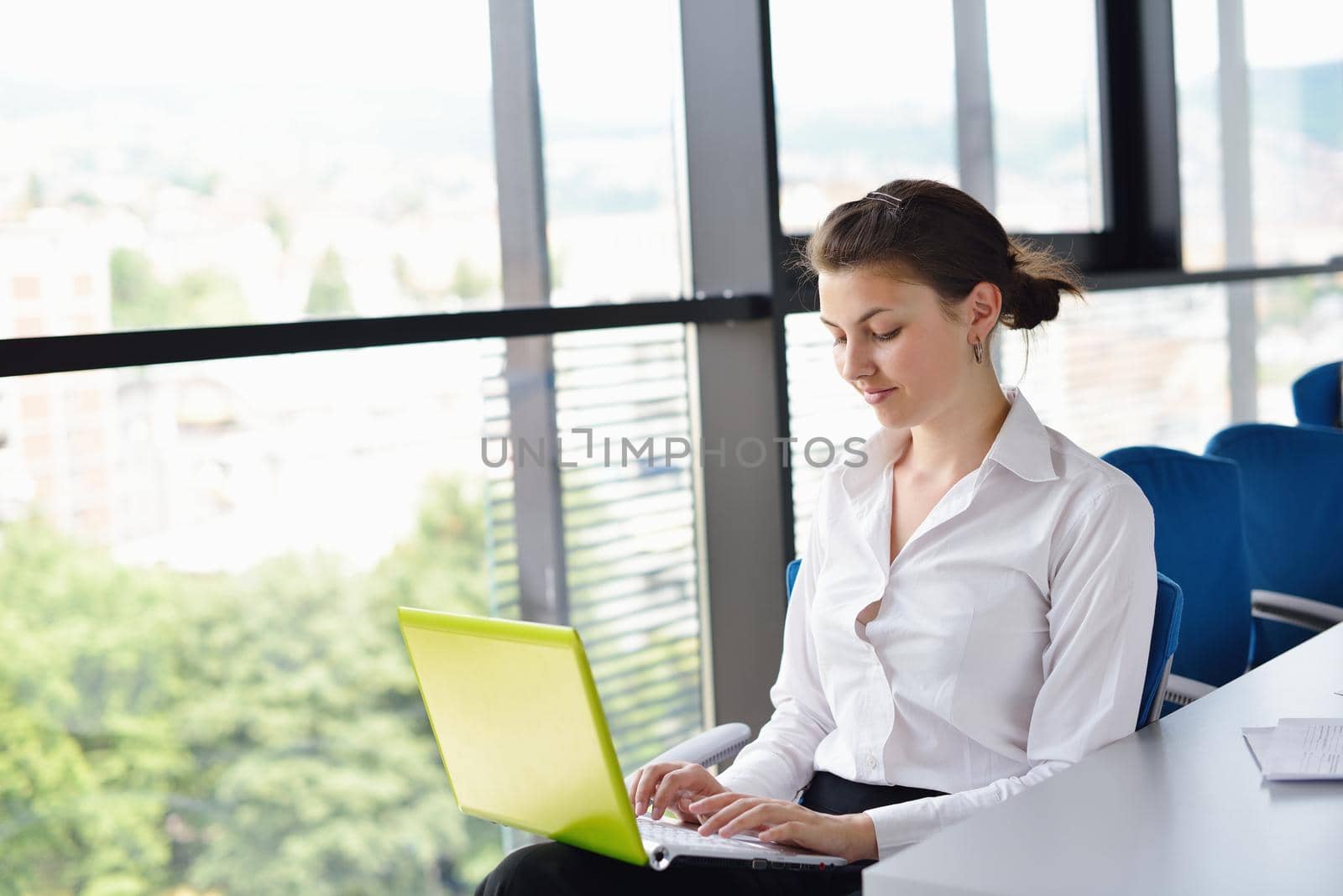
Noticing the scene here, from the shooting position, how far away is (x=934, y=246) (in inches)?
74.3

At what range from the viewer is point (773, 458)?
279 cm

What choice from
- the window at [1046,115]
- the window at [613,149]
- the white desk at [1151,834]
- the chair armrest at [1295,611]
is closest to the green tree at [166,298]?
the window at [613,149]

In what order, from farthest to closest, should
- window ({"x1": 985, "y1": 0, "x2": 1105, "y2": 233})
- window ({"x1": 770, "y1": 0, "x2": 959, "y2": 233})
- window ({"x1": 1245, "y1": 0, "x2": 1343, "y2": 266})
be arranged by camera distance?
window ({"x1": 1245, "y1": 0, "x2": 1343, "y2": 266})
window ({"x1": 985, "y1": 0, "x2": 1105, "y2": 233})
window ({"x1": 770, "y1": 0, "x2": 959, "y2": 233})

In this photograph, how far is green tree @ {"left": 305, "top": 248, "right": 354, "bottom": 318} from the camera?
8.01 feet

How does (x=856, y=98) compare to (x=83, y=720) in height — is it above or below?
above

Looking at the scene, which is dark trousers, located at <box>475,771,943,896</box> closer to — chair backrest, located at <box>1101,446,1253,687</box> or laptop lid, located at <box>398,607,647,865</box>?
laptop lid, located at <box>398,607,647,865</box>

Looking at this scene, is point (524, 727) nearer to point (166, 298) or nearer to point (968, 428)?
point (968, 428)

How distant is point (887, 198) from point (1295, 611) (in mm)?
1537

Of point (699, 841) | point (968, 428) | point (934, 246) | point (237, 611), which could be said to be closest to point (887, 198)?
point (934, 246)

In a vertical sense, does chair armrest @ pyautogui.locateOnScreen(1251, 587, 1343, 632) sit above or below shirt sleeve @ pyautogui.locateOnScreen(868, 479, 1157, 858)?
below

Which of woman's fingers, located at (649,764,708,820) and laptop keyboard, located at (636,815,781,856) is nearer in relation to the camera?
laptop keyboard, located at (636,815,781,856)

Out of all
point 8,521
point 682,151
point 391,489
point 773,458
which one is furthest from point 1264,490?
point 8,521

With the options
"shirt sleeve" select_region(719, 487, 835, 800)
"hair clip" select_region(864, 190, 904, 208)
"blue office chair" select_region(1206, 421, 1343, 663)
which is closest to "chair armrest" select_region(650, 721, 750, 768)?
"shirt sleeve" select_region(719, 487, 835, 800)

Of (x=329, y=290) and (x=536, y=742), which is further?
(x=329, y=290)
